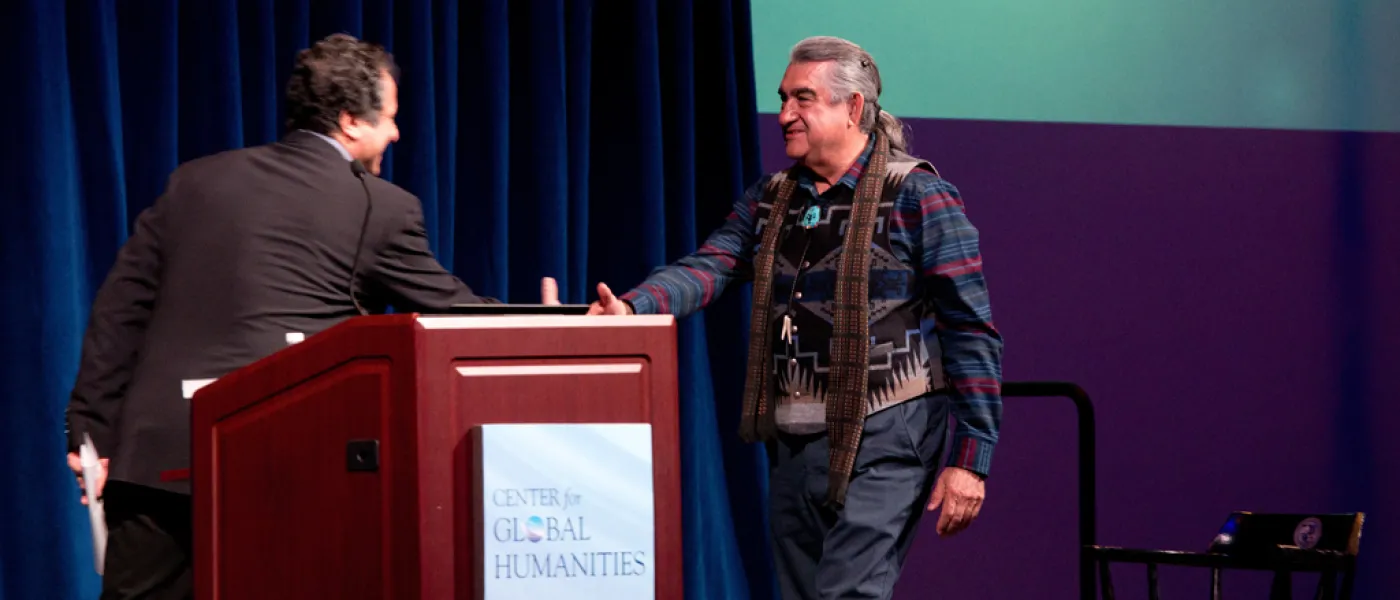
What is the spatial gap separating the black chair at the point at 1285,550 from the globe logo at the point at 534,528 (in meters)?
1.78

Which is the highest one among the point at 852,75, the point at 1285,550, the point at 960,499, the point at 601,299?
the point at 852,75

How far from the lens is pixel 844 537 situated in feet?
7.36

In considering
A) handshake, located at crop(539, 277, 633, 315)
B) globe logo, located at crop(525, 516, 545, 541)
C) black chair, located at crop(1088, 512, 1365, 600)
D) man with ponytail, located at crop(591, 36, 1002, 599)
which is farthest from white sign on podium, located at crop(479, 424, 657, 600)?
black chair, located at crop(1088, 512, 1365, 600)

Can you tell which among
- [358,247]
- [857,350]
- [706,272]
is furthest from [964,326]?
[358,247]

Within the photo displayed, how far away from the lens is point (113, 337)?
1.97 meters

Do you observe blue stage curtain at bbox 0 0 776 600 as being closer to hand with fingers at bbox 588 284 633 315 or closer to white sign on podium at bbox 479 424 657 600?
hand with fingers at bbox 588 284 633 315

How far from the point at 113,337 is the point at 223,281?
7.7 inches

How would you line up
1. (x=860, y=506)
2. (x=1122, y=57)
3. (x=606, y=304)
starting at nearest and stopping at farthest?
(x=606, y=304), (x=860, y=506), (x=1122, y=57)

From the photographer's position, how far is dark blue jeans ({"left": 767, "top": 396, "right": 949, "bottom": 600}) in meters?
2.24

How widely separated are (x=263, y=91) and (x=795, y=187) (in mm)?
1166

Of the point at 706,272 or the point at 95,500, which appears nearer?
the point at 95,500

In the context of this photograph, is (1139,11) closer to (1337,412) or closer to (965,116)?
(965,116)

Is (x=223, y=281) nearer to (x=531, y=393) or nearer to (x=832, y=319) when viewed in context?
(x=531, y=393)

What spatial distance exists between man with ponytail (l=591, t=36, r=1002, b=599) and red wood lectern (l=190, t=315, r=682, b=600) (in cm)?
89
